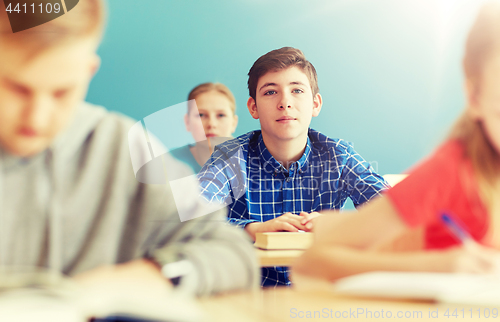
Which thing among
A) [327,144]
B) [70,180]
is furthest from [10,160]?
[327,144]

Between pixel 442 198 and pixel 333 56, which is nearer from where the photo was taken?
pixel 442 198

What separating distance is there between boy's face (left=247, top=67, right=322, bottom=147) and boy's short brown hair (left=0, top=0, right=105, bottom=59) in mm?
238

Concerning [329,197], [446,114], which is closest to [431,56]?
[446,114]

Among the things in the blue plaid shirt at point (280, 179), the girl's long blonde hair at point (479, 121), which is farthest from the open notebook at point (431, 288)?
the blue plaid shirt at point (280, 179)

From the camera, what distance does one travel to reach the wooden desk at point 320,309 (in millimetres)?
210

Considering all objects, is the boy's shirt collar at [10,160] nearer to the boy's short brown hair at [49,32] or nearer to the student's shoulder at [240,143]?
the boy's short brown hair at [49,32]

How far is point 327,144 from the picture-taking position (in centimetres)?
54

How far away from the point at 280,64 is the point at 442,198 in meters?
0.28

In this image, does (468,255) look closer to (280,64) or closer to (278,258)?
(278,258)

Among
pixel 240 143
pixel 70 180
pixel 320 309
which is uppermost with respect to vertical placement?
pixel 240 143

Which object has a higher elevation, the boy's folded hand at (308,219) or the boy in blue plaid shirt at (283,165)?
the boy in blue plaid shirt at (283,165)

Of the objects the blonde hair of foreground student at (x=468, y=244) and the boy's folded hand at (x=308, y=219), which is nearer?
the blonde hair of foreground student at (x=468, y=244)

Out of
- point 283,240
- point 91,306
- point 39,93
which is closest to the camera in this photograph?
point 91,306

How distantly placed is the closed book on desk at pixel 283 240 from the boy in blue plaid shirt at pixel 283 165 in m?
0.05
